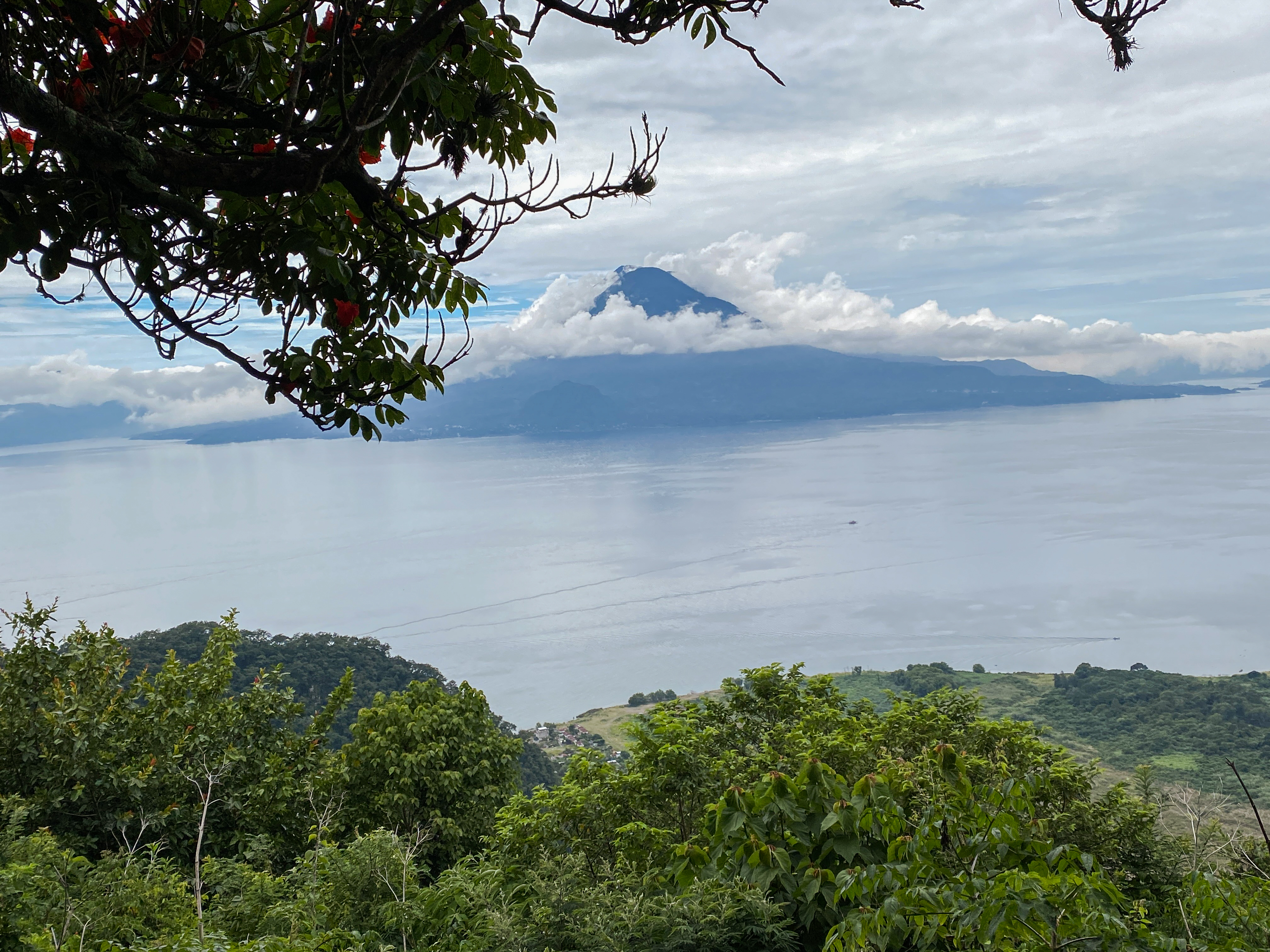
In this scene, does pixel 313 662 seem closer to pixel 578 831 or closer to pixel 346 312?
pixel 578 831

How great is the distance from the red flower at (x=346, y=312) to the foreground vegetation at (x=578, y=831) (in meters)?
1.45

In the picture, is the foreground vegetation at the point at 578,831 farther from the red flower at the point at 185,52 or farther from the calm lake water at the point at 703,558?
the calm lake water at the point at 703,558

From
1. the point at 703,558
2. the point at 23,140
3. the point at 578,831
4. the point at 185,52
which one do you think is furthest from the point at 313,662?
the point at 703,558

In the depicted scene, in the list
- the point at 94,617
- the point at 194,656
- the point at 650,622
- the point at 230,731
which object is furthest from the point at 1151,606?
the point at 94,617

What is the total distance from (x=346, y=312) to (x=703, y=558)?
289 feet

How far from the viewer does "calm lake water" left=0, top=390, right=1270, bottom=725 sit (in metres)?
58.9

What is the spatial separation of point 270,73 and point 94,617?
8127cm

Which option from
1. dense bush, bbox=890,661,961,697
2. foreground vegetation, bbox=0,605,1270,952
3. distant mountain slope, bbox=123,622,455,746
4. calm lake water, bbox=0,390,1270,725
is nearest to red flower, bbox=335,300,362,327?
foreground vegetation, bbox=0,605,1270,952

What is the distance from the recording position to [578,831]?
4.53 m

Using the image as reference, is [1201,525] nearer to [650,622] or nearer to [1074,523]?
[1074,523]

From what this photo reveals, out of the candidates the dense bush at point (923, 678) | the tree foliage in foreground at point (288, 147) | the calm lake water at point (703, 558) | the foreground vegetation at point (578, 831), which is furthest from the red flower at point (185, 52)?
the calm lake water at point (703, 558)

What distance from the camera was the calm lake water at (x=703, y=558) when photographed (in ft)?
193

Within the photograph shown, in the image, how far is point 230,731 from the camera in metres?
7.56

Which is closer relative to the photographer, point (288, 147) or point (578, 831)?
point (288, 147)
